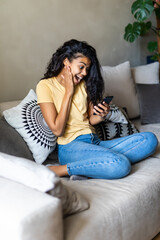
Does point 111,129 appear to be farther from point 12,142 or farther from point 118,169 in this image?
point 12,142

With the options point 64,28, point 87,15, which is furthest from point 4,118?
point 87,15

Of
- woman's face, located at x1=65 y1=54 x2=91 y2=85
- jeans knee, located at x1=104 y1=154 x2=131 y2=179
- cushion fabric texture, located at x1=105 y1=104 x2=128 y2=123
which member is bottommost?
jeans knee, located at x1=104 y1=154 x2=131 y2=179

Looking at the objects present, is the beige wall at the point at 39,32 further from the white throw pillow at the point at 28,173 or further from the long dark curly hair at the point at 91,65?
the white throw pillow at the point at 28,173

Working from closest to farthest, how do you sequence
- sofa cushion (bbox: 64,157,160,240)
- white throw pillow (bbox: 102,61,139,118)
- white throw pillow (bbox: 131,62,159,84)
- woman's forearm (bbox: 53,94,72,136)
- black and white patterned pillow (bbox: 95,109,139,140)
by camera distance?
sofa cushion (bbox: 64,157,160,240)
woman's forearm (bbox: 53,94,72,136)
black and white patterned pillow (bbox: 95,109,139,140)
white throw pillow (bbox: 102,61,139,118)
white throw pillow (bbox: 131,62,159,84)

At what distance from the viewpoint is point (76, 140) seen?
1.82 meters

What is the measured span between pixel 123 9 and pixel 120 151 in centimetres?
198

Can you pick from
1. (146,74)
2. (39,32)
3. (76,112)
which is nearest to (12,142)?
(76,112)

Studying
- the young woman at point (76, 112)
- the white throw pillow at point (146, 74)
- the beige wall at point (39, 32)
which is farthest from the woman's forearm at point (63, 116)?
the white throw pillow at point (146, 74)

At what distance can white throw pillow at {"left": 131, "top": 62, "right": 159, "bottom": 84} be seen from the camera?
291 centimetres

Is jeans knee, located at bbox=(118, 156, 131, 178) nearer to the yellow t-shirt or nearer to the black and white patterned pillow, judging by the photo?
the yellow t-shirt

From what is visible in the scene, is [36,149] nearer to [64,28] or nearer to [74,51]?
[74,51]

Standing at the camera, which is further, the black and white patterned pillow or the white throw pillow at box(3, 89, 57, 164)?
the black and white patterned pillow

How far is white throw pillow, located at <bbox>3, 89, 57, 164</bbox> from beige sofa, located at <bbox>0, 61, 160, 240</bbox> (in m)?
0.17

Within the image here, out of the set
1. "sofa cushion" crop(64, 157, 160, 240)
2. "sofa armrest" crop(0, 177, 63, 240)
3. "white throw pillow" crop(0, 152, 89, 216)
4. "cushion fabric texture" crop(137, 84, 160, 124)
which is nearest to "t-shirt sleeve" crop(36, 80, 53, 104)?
"sofa cushion" crop(64, 157, 160, 240)
